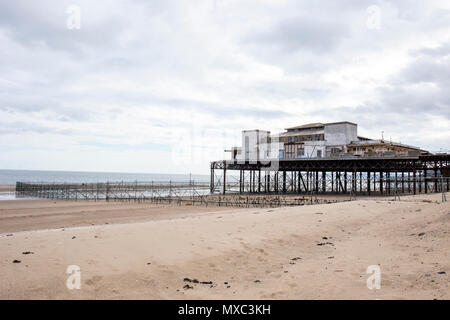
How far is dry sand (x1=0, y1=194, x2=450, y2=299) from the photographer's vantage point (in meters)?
6.52

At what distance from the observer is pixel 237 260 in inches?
366

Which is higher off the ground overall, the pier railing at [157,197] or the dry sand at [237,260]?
the dry sand at [237,260]

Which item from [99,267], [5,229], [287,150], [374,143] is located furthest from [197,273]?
[287,150]

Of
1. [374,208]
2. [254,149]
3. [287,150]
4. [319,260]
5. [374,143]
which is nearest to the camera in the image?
[319,260]

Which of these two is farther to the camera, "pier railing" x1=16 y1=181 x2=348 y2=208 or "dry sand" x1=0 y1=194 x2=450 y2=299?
"pier railing" x1=16 y1=181 x2=348 y2=208

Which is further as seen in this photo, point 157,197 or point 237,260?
point 157,197

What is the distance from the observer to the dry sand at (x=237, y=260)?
6523 mm

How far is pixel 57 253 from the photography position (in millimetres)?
8172

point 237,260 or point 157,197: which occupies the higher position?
point 237,260

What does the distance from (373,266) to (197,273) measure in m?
4.39

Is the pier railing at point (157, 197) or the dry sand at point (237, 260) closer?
the dry sand at point (237, 260)
